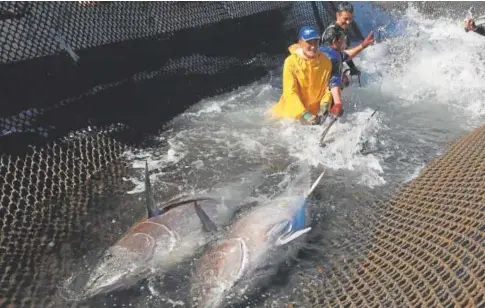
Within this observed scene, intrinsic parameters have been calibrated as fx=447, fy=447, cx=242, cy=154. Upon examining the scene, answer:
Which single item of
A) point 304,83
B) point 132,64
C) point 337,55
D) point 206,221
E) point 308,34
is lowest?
point 206,221

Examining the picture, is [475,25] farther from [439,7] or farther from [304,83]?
[439,7]

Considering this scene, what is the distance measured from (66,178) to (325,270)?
2780mm

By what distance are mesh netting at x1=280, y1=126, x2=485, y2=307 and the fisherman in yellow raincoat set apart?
1587mm

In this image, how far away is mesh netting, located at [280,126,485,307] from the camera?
2174 mm

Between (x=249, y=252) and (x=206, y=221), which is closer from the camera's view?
(x=249, y=252)

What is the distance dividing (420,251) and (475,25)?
4655mm

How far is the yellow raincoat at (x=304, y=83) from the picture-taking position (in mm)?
5223

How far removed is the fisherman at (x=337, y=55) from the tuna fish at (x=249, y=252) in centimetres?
179

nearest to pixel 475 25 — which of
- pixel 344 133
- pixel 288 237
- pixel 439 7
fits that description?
pixel 344 133

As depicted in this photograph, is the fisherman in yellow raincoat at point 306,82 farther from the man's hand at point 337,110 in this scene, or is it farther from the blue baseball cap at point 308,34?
the man's hand at point 337,110

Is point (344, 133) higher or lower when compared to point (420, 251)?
lower

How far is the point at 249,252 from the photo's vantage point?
319 centimetres

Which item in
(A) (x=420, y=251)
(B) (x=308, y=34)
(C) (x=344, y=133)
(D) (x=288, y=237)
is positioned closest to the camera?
(A) (x=420, y=251)

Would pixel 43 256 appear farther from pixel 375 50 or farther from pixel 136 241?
pixel 375 50
